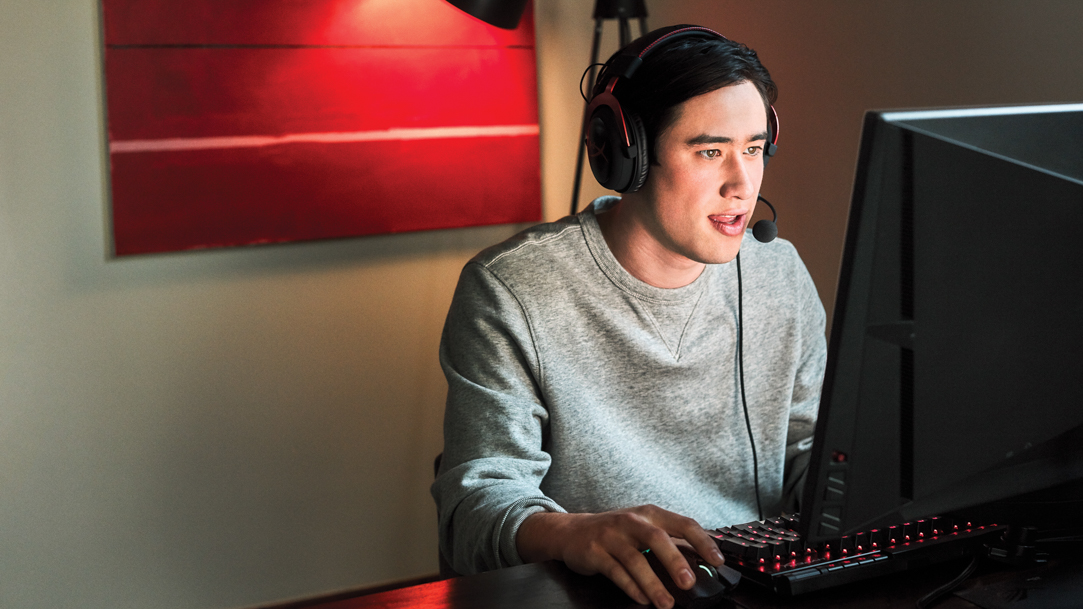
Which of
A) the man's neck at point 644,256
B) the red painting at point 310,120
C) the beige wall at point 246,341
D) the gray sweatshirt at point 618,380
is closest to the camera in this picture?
the gray sweatshirt at point 618,380

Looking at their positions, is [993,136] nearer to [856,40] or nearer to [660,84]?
[660,84]

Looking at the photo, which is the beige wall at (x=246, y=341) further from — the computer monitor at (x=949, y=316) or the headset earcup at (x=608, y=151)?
the computer monitor at (x=949, y=316)

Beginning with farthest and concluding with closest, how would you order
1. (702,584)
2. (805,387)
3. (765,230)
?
1. (805,387)
2. (765,230)
3. (702,584)

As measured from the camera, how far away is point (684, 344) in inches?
50.8

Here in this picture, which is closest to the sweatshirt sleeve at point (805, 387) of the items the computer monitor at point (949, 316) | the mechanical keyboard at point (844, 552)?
the mechanical keyboard at point (844, 552)

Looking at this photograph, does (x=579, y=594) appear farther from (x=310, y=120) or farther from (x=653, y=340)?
(x=310, y=120)

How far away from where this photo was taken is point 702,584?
0.77 meters

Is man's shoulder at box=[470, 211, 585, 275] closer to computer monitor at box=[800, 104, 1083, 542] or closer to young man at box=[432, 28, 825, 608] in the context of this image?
young man at box=[432, 28, 825, 608]

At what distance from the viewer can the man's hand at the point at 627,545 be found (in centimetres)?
78

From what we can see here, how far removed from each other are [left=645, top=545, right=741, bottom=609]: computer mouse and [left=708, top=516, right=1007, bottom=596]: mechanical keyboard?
1.0 inches

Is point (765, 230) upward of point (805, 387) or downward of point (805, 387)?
upward

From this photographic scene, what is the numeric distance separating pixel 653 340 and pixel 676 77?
37 cm

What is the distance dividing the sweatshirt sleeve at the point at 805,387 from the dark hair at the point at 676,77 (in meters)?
0.38

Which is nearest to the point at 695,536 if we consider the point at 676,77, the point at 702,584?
the point at 702,584
